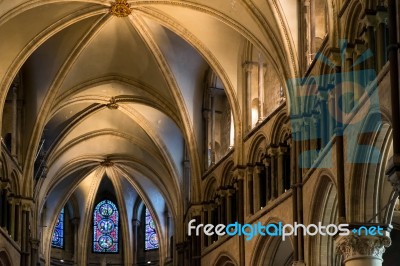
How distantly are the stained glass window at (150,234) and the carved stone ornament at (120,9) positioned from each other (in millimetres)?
16843

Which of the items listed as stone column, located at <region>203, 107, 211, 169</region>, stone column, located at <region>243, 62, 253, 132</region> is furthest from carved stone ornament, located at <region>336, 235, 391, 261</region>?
stone column, located at <region>203, 107, 211, 169</region>


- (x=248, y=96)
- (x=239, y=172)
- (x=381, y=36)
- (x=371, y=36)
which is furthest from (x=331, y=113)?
(x=239, y=172)

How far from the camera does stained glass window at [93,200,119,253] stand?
49344 mm

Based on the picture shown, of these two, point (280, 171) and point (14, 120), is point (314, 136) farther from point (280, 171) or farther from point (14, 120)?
point (14, 120)

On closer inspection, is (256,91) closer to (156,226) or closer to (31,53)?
(31,53)

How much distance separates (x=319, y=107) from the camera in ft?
90.2

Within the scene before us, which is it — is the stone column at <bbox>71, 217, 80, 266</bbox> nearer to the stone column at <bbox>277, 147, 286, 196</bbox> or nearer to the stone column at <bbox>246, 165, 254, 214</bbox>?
the stone column at <bbox>246, 165, 254, 214</bbox>

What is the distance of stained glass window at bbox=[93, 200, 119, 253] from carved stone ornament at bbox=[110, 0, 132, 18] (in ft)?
57.4

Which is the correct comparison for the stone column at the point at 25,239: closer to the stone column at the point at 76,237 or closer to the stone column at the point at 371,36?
the stone column at the point at 76,237

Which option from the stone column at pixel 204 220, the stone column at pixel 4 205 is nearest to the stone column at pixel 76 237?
the stone column at pixel 204 220

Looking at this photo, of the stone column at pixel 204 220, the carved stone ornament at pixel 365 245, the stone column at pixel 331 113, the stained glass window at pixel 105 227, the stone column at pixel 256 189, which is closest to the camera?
the carved stone ornament at pixel 365 245

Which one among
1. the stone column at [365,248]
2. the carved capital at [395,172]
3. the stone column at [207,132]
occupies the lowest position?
the stone column at [365,248]

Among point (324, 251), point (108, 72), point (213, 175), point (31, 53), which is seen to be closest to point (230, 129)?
point (213, 175)

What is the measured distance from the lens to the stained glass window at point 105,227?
49.3m
